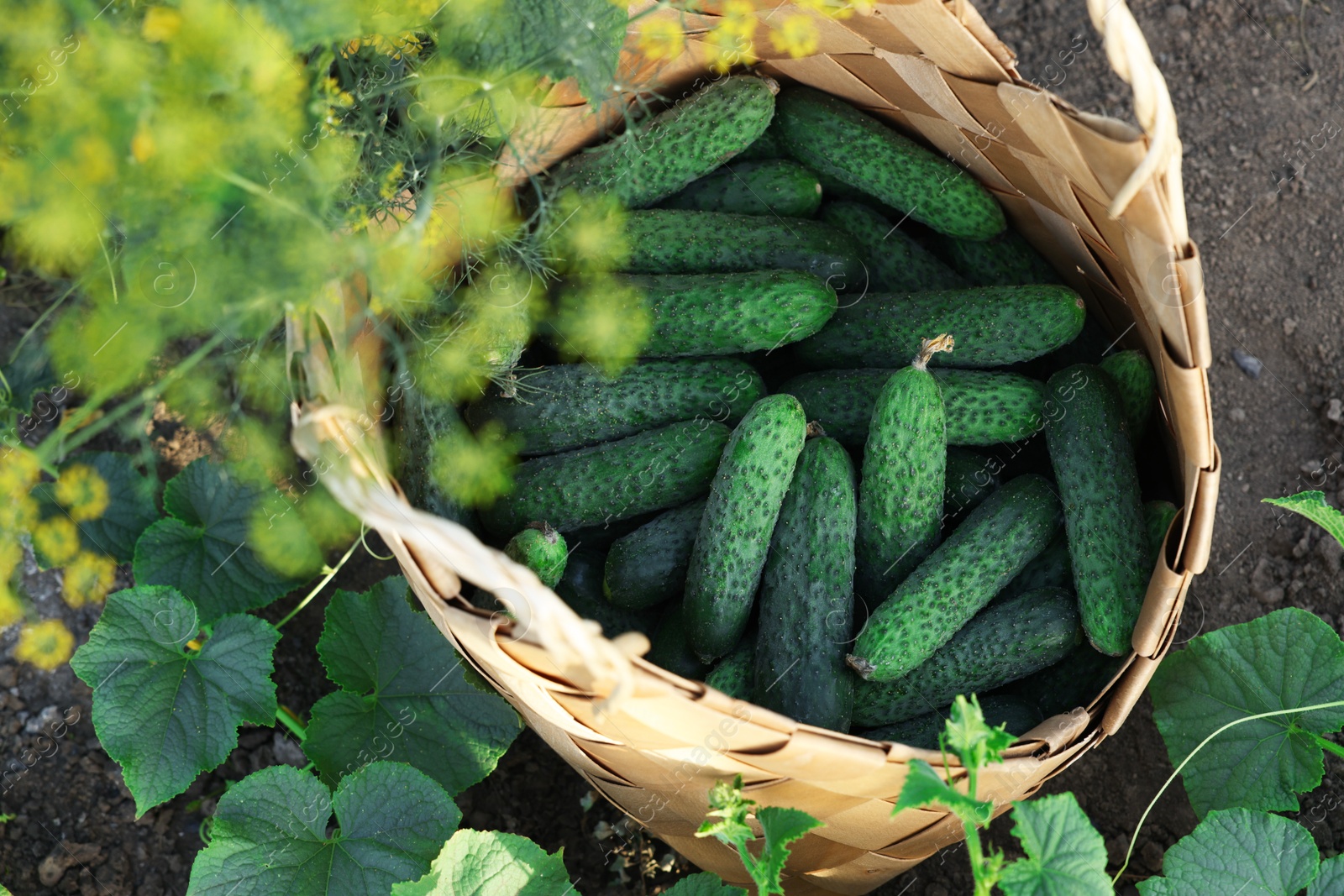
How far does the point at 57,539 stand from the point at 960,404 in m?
1.59

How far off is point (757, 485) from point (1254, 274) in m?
1.39

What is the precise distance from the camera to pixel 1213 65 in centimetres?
237

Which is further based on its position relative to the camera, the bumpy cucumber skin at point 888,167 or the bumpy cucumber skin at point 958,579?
the bumpy cucumber skin at point 888,167

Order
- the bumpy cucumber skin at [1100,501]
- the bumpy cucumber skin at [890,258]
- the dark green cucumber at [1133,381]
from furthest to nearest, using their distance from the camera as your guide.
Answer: the bumpy cucumber skin at [890,258], the dark green cucumber at [1133,381], the bumpy cucumber skin at [1100,501]

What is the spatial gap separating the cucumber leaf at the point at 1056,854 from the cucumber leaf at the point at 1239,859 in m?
0.32

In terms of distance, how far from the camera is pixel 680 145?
5.60 ft

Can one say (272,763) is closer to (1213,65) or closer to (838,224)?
(838,224)

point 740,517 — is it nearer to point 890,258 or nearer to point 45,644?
point 890,258

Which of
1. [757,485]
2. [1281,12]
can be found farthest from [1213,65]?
[757,485]

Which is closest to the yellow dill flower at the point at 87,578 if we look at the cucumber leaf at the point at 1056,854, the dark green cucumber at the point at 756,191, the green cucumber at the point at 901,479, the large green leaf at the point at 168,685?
the large green leaf at the point at 168,685

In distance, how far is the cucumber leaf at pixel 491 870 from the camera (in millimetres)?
1476

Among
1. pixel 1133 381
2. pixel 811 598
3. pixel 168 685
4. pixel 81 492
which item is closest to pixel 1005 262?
pixel 1133 381

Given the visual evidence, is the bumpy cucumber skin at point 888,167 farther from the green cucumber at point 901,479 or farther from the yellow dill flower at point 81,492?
the yellow dill flower at point 81,492

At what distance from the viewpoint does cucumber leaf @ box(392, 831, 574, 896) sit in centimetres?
148
